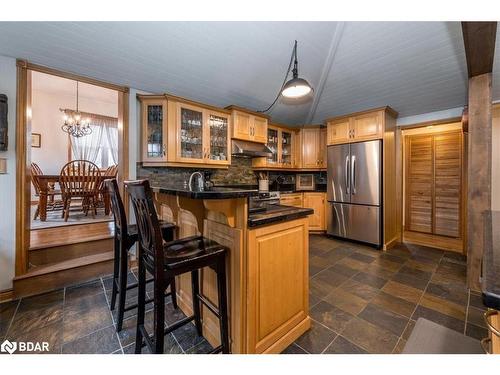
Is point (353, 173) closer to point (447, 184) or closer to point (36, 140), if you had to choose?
point (447, 184)

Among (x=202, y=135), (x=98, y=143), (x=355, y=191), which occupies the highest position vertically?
(x=98, y=143)

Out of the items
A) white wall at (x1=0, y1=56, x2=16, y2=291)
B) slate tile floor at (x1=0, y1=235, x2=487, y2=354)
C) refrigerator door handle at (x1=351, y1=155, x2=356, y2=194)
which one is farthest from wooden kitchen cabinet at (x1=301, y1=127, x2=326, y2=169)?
white wall at (x1=0, y1=56, x2=16, y2=291)

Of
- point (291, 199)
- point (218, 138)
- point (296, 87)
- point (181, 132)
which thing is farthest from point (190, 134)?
point (291, 199)

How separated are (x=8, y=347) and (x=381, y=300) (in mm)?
2967

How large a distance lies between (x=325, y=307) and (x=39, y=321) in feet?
7.83

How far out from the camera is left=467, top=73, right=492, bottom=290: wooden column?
210 cm

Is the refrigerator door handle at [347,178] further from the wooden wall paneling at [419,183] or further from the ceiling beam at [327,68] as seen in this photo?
the wooden wall paneling at [419,183]

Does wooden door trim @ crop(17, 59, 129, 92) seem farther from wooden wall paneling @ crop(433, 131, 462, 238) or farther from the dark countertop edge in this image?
wooden wall paneling @ crop(433, 131, 462, 238)

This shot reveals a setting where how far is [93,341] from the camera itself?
1.53 metres

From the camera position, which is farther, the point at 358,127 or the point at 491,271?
the point at 358,127

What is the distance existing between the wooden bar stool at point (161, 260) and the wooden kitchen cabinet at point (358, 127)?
3268mm

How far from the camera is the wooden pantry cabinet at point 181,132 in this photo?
111 inches

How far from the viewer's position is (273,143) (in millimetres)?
4441

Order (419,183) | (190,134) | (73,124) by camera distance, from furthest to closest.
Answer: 1. (73,124)
2. (419,183)
3. (190,134)
